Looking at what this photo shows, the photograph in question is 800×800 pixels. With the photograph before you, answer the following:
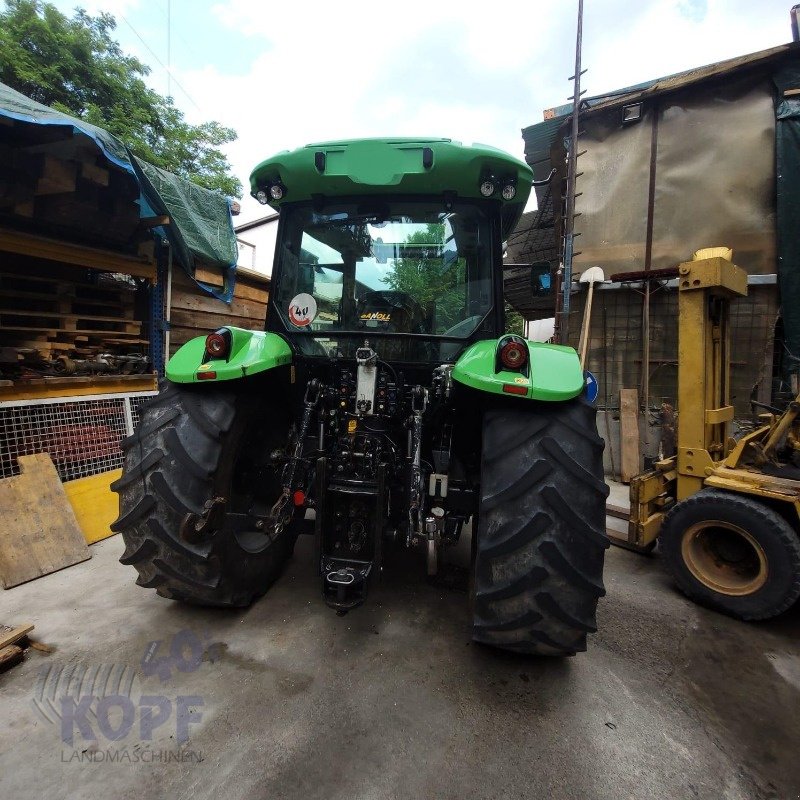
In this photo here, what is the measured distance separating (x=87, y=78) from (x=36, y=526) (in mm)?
10871

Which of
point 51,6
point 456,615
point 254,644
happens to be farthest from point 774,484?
point 51,6

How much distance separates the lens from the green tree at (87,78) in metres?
8.62

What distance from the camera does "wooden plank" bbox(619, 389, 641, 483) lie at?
4.99m

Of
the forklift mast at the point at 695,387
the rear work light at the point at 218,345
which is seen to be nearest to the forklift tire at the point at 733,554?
the forklift mast at the point at 695,387

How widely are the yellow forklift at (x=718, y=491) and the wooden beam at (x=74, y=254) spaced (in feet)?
15.0

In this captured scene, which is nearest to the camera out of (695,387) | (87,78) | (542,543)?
(542,543)

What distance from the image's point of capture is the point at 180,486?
187cm

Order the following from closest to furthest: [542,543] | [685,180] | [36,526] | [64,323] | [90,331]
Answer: [542,543]
[36,526]
[64,323]
[90,331]
[685,180]

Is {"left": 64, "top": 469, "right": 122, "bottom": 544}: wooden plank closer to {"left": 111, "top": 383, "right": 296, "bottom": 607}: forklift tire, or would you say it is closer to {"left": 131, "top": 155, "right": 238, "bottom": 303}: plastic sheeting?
{"left": 111, "top": 383, "right": 296, "bottom": 607}: forklift tire

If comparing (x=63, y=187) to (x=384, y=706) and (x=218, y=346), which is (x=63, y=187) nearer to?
(x=218, y=346)

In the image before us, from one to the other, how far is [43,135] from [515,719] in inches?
181

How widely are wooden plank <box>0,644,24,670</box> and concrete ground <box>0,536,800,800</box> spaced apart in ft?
0.18

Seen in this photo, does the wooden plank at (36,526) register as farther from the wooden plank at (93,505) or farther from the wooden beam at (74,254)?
the wooden beam at (74,254)

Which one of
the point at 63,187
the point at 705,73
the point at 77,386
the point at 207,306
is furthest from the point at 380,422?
the point at 705,73
